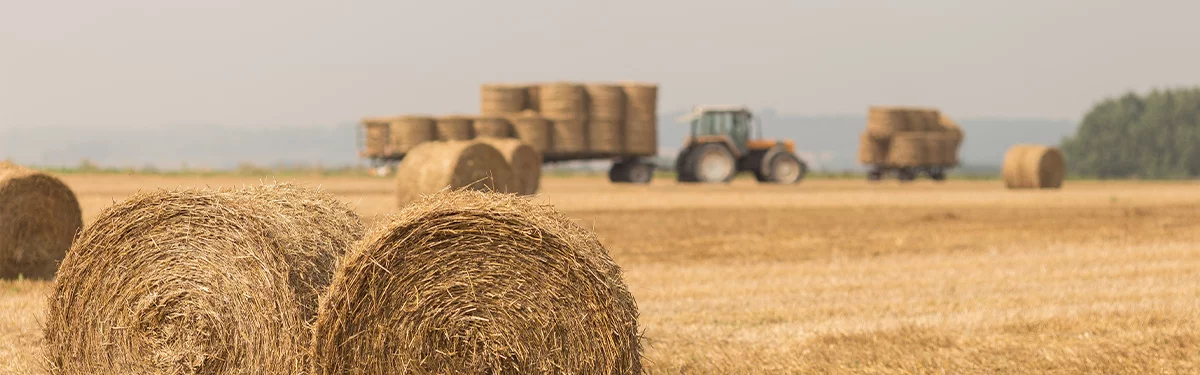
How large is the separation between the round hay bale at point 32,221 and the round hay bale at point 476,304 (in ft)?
22.3

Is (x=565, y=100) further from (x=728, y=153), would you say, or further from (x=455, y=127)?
(x=728, y=153)

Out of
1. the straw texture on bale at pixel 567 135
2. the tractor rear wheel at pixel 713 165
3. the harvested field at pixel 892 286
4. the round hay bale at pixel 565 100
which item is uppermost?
the round hay bale at pixel 565 100

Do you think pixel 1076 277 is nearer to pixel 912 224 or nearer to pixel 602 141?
pixel 912 224

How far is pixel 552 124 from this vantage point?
3216cm

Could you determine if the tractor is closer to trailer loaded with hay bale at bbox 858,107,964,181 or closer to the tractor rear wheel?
the tractor rear wheel

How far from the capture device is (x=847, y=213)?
21734mm

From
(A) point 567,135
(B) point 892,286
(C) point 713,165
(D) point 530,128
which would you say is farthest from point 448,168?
(C) point 713,165

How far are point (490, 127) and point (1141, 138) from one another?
53.7 m

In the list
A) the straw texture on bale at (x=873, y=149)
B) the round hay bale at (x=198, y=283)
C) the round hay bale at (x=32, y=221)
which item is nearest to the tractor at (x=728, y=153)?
the straw texture on bale at (x=873, y=149)

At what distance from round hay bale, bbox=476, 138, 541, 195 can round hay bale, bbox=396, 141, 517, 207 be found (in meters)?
2.00

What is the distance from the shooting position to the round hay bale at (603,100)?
32500mm

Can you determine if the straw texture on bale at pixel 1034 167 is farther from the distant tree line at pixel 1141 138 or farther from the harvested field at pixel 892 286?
the distant tree line at pixel 1141 138

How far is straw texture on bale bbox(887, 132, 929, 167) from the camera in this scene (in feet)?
139

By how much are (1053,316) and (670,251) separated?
21.3 feet
